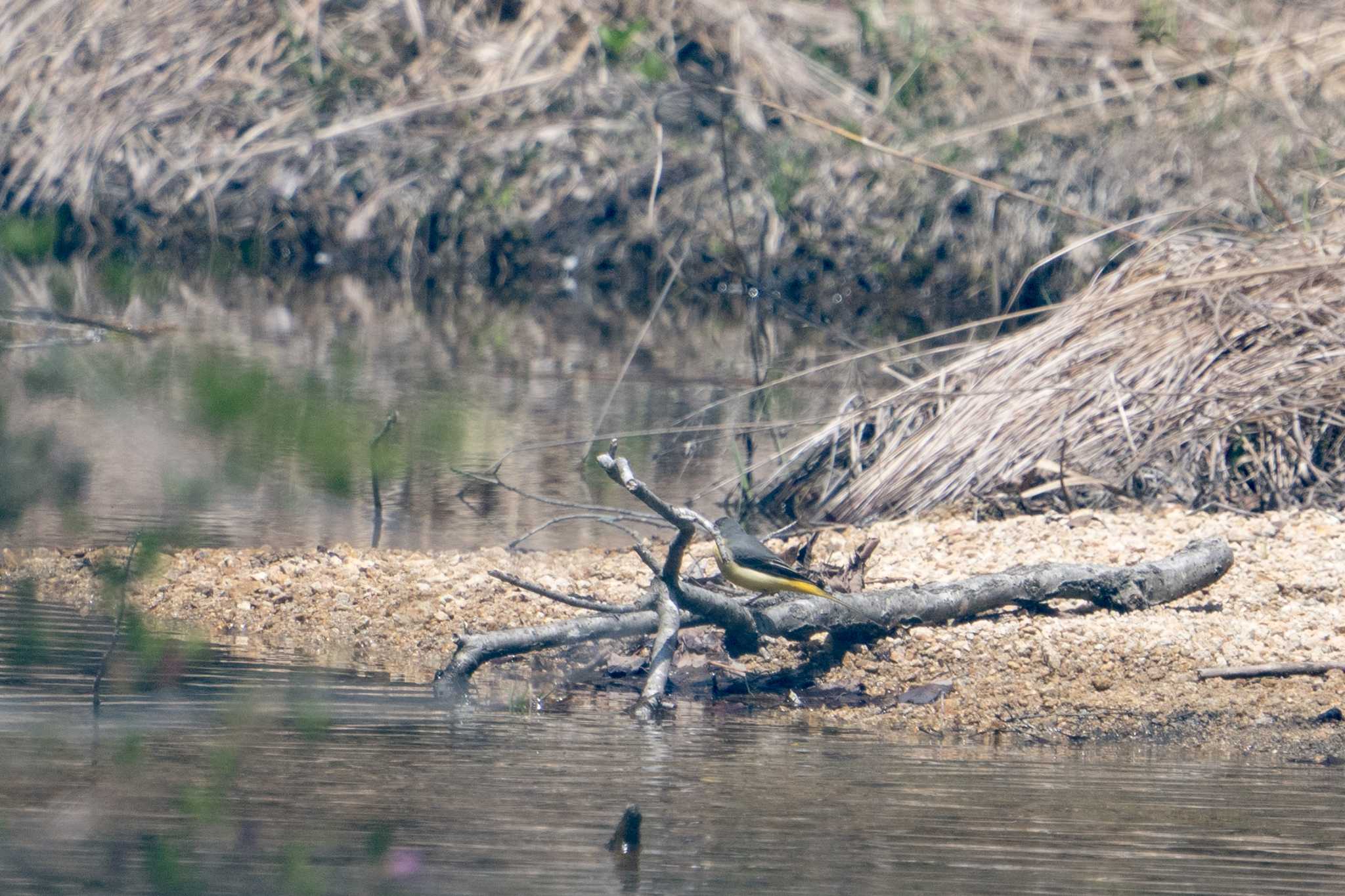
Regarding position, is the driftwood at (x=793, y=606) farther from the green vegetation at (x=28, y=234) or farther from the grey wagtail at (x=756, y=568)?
the green vegetation at (x=28, y=234)

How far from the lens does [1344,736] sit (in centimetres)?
454

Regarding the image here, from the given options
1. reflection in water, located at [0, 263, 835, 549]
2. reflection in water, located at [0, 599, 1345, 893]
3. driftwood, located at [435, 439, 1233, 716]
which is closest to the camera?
reflection in water, located at [0, 263, 835, 549]

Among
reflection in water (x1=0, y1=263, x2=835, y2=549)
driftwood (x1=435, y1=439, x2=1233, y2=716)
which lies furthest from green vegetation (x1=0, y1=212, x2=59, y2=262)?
driftwood (x1=435, y1=439, x2=1233, y2=716)

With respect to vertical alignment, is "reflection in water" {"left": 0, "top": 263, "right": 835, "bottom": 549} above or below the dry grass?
below

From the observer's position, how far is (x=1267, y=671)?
4859 millimetres

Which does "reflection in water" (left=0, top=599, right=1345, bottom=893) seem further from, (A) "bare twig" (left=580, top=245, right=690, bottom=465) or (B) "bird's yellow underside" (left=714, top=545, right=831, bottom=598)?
(A) "bare twig" (left=580, top=245, right=690, bottom=465)

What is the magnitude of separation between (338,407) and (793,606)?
288 cm

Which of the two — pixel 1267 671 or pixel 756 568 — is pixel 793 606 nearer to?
pixel 756 568

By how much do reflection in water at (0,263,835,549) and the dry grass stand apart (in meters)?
1.08

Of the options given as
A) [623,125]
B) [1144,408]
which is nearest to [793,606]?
[1144,408]

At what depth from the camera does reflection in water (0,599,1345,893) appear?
313 centimetres

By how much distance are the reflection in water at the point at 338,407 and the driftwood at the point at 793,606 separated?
1.67ft

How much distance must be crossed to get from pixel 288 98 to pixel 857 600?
14.0 meters

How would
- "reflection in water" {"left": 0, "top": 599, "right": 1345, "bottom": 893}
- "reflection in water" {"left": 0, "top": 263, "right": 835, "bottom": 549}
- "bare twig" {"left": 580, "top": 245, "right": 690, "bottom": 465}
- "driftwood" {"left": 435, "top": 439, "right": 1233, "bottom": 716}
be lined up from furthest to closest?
"bare twig" {"left": 580, "top": 245, "right": 690, "bottom": 465} → "driftwood" {"left": 435, "top": 439, "right": 1233, "bottom": 716} → "reflection in water" {"left": 0, "top": 599, "right": 1345, "bottom": 893} → "reflection in water" {"left": 0, "top": 263, "right": 835, "bottom": 549}
